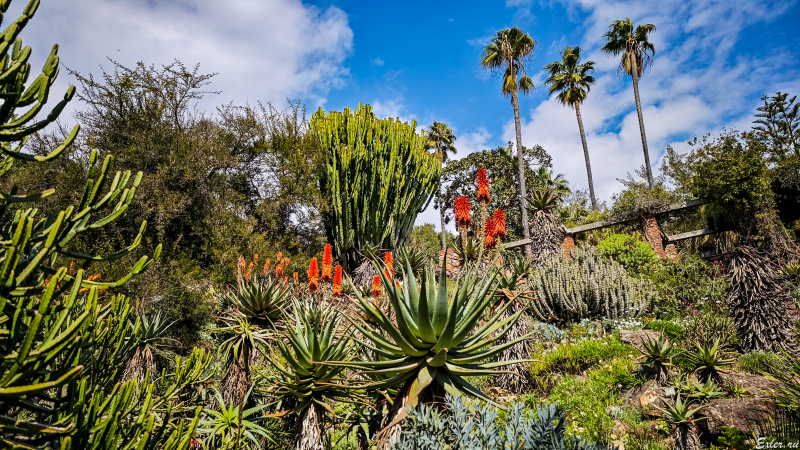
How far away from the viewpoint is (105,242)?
1009cm


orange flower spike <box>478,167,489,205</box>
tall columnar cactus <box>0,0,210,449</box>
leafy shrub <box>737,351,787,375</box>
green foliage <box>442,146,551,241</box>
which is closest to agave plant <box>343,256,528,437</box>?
tall columnar cactus <box>0,0,210,449</box>

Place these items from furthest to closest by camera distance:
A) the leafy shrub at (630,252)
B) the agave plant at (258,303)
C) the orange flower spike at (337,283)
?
the leafy shrub at (630,252)
the orange flower spike at (337,283)
the agave plant at (258,303)

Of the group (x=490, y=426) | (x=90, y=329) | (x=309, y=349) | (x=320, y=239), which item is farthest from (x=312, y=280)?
(x=320, y=239)

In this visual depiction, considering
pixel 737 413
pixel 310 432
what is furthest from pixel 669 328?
pixel 310 432

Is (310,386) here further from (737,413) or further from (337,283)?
(737,413)

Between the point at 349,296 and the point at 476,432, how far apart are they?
1.67m

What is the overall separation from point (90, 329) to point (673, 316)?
1039 centimetres

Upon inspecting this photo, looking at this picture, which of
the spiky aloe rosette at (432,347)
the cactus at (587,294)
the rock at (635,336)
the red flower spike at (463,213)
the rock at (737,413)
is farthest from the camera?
the cactus at (587,294)

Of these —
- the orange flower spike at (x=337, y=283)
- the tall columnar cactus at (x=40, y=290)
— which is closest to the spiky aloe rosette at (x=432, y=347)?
the tall columnar cactus at (x=40, y=290)

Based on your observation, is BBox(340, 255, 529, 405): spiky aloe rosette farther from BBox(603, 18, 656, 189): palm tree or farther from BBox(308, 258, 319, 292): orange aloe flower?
BBox(603, 18, 656, 189): palm tree

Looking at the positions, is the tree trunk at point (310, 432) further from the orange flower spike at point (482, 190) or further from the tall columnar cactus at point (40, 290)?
the orange flower spike at point (482, 190)

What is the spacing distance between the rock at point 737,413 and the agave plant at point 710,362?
0.37 meters

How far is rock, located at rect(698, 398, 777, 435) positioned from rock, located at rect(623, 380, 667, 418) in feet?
1.65

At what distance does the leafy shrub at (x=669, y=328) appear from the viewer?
715cm
